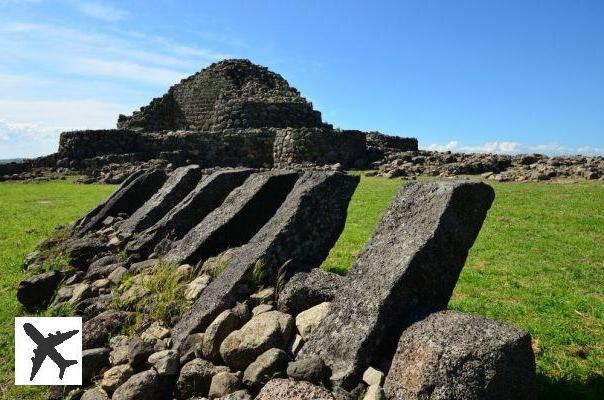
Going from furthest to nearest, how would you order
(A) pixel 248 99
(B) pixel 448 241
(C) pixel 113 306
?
(A) pixel 248 99
(C) pixel 113 306
(B) pixel 448 241

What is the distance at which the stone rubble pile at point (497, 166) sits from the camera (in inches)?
799

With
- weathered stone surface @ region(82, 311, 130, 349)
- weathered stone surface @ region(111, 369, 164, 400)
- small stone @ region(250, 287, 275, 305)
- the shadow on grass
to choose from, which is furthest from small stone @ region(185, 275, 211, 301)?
the shadow on grass

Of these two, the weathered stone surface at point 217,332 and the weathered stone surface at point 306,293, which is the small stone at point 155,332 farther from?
the weathered stone surface at point 306,293

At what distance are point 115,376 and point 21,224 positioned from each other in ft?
38.7

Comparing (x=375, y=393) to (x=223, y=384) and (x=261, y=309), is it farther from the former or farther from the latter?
(x=261, y=309)

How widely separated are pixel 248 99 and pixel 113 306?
34348 millimetres

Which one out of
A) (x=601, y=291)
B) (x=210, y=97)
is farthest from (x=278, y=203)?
(x=210, y=97)

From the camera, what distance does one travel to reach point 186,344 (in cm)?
449

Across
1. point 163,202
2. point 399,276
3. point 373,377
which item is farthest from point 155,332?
point 163,202

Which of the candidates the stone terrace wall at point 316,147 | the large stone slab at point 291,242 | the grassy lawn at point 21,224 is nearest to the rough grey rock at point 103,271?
the grassy lawn at point 21,224

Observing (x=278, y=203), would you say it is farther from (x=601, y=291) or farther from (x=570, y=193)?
(x=570, y=193)

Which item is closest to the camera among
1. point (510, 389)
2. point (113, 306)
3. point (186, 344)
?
point (510, 389)

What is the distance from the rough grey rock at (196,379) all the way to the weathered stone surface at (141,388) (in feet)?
0.57

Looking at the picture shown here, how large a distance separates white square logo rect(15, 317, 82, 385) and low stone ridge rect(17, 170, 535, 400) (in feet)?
0.39
